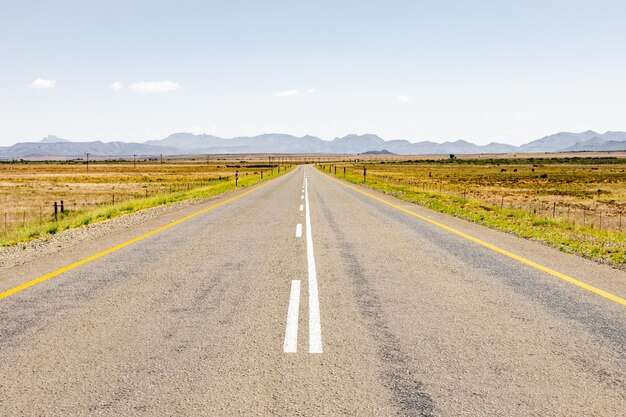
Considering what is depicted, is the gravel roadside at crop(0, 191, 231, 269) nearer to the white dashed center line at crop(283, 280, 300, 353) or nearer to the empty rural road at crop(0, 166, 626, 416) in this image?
the empty rural road at crop(0, 166, 626, 416)

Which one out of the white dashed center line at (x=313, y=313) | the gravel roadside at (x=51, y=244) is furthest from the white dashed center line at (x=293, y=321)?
the gravel roadside at (x=51, y=244)

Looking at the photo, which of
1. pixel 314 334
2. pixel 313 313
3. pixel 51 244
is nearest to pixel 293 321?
pixel 313 313

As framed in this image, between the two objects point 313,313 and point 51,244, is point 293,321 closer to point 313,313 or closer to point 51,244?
point 313,313

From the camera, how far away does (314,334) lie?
477 centimetres

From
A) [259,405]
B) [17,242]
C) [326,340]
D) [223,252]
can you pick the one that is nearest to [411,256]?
[223,252]

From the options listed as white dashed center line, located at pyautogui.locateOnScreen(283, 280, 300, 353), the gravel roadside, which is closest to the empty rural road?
white dashed center line, located at pyautogui.locateOnScreen(283, 280, 300, 353)

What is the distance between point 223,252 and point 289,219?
19.1 feet

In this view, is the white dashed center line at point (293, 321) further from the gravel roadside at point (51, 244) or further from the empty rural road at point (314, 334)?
the gravel roadside at point (51, 244)

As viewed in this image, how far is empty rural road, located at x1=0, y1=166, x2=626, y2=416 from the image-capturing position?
347 centimetres

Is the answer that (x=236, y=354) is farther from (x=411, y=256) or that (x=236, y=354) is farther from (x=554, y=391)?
(x=411, y=256)

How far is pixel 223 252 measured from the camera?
30.9 feet

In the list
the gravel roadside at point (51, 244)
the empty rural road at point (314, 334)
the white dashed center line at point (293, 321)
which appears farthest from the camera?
the gravel roadside at point (51, 244)

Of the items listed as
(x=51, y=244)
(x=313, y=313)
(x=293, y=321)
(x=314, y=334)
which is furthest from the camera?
(x=51, y=244)

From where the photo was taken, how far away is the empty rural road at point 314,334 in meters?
3.47
